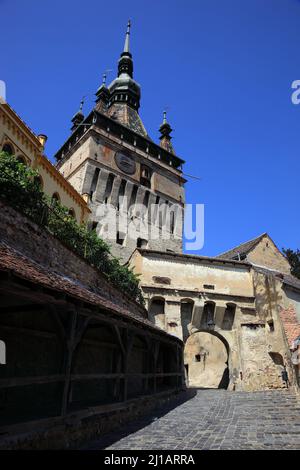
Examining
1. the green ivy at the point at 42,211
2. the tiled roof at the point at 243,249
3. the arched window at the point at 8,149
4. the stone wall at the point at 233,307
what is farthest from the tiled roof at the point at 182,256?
the arched window at the point at 8,149

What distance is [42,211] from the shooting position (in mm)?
10492

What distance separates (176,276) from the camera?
20109 mm

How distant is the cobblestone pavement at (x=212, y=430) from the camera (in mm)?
5676

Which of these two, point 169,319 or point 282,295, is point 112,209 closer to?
point 169,319

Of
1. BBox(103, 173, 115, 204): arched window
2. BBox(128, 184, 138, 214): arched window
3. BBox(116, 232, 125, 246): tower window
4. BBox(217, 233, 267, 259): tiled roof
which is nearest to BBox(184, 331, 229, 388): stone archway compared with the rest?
BBox(217, 233, 267, 259): tiled roof

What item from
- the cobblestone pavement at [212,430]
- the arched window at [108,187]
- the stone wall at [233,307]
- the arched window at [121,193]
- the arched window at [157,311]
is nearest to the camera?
the cobblestone pavement at [212,430]

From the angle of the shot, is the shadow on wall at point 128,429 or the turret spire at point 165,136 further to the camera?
the turret spire at point 165,136

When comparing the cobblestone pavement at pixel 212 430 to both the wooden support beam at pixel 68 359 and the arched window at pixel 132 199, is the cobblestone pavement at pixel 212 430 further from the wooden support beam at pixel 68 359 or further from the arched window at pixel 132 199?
the arched window at pixel 132 199

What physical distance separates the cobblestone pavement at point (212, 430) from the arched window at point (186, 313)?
9111mm

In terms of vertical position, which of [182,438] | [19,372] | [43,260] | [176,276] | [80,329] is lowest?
[182,438]

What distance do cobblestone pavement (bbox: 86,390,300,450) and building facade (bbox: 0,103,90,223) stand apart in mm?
12708

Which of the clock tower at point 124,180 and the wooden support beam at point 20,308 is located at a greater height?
the clock tower at point 124,180
